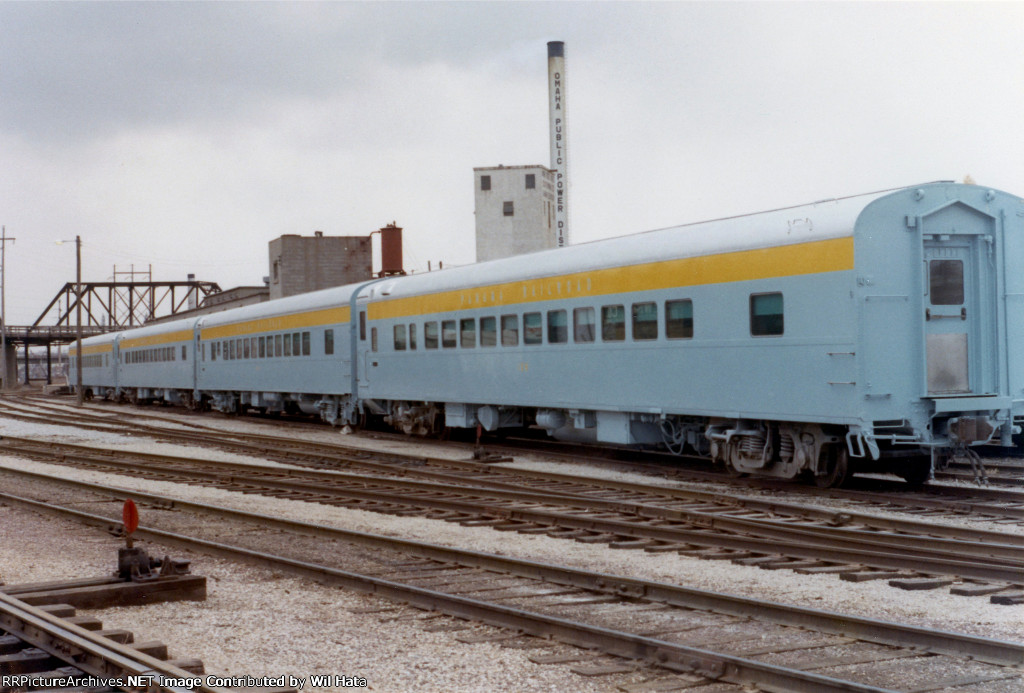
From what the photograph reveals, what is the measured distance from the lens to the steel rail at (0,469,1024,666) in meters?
5.88

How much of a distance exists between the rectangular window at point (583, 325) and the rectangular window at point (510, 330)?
72.4 inches

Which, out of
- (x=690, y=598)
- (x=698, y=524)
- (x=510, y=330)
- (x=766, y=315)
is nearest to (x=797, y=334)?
(x=766, y=315)

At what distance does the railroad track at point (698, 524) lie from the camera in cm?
824

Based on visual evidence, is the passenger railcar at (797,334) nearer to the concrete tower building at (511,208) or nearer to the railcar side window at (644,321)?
the railcar side window at (644,321)

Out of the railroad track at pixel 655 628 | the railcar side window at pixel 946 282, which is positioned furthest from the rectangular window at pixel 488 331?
the railroad track at pixel 655 628

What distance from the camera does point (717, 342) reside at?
13.9 m

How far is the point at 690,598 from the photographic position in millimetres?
7223

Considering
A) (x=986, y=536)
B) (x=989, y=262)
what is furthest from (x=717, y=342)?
(x=986, y=536)

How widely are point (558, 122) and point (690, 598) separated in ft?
182

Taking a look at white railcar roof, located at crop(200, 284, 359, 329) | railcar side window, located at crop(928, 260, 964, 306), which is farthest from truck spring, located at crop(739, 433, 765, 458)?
white railcar roof, located at crop(200, 284, 359, 329)

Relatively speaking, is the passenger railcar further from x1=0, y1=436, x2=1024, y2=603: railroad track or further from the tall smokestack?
the tall smokestack

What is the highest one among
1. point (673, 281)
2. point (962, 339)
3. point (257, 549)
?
point (673, 281)

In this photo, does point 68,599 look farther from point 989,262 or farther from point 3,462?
point 3,462

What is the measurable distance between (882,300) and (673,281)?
128 inches
